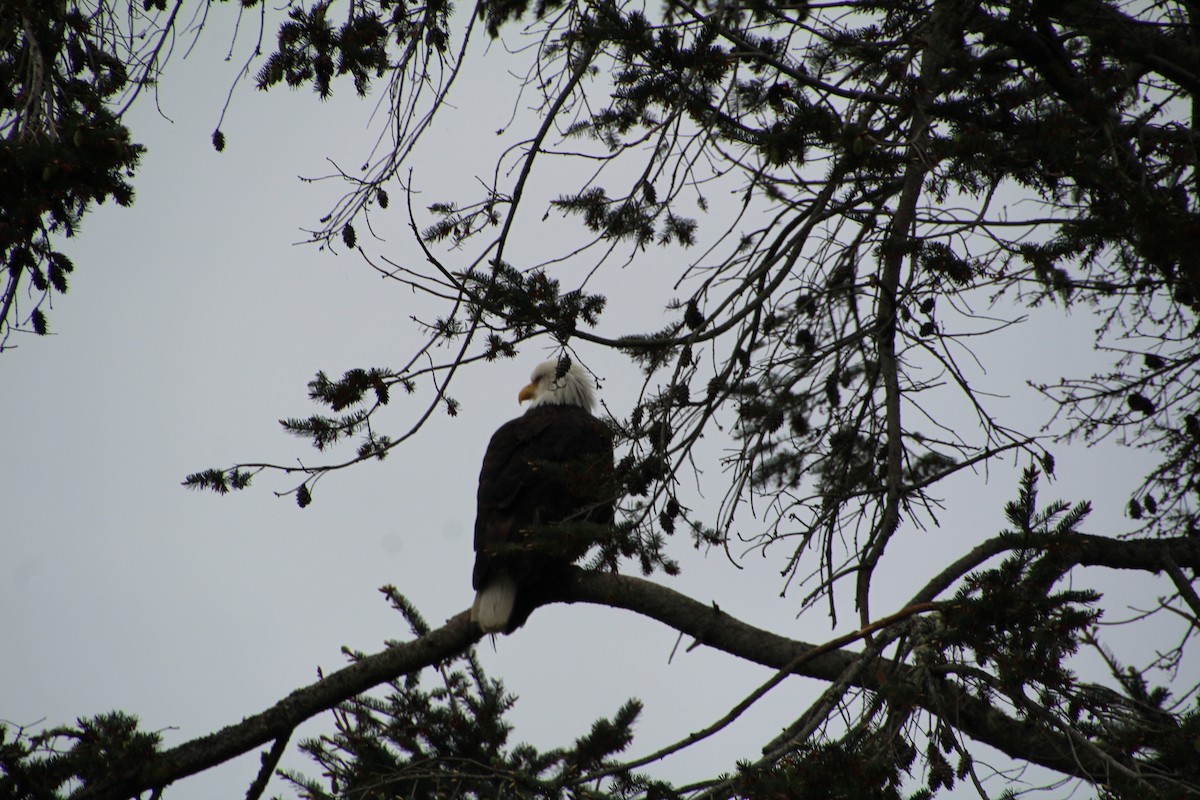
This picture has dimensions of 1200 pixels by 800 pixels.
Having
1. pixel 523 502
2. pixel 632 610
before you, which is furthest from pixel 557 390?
pixel 632 610

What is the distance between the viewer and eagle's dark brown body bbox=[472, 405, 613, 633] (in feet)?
15.3

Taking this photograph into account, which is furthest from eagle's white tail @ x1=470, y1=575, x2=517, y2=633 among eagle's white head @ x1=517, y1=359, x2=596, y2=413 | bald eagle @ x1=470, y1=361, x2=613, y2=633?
eagle's white head @ x1=517, y1=359, x2=596, y2=413

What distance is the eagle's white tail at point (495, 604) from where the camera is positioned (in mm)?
4516

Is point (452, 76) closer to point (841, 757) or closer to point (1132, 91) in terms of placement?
point (841, 757)

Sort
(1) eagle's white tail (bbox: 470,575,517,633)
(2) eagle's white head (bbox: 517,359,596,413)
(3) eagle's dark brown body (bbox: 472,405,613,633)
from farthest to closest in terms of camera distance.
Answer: (2) eagle's white head (bbox: 517,359,596,413), (3) eagle's dark brown body (bbox: 472,405,613,633), (1) eagle's white tail (bbox: 470,575,517,633)

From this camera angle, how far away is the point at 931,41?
3.10 m

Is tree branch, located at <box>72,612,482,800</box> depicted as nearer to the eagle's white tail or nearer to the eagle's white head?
the eagle's white tail

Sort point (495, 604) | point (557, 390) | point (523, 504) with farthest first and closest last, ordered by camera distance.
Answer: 1. point (557, 390)
2. point (523, 504)
3. point (495, 604)

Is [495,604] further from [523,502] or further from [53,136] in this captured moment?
[53,136]

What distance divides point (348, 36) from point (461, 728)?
2.85 meters

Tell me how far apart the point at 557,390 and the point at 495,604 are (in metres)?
2.35

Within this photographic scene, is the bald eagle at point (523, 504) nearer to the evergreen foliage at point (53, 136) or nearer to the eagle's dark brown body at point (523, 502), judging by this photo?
the eagle's dark brown body at point (523, 502)

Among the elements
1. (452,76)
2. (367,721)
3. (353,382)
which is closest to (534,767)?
(367,721)

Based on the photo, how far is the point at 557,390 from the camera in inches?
266
